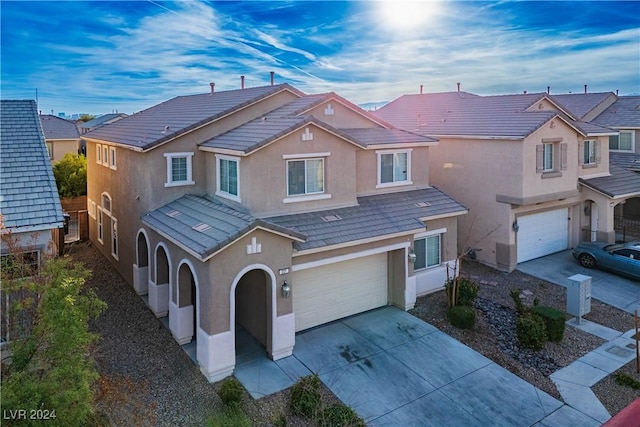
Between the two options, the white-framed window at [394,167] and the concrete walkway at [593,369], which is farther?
the white-framed window at [394,167]

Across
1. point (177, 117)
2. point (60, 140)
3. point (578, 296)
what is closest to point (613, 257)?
point (578, 296)

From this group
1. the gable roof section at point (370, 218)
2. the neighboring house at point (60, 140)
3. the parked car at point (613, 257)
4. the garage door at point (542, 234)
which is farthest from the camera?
the neighboring house at point (60, 140)

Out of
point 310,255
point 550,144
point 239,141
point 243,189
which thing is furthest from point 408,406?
point 550,144

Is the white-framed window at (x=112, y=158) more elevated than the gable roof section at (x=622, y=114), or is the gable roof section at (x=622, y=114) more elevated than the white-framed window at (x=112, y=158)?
the gable roof section at (x=622, y=114)

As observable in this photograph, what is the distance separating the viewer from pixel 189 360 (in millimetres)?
13344

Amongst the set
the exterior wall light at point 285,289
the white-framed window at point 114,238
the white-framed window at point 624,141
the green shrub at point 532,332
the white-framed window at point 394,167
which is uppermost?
the white-framed window at point 624,141

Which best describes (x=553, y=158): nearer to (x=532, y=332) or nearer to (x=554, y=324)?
(x=554, y=324)

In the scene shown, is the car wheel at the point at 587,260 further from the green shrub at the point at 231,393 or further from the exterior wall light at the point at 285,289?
the green shrub at the point at 231,393

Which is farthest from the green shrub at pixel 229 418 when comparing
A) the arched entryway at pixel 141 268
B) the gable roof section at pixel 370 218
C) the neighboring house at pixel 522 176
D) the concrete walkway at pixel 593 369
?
the neighboring house at pixel 522 176

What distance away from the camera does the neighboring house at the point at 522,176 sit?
69.5ft

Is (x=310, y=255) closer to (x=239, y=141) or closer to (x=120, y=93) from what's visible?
(x=239, y=141)

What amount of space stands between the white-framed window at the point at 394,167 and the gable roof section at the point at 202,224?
22.0 ft

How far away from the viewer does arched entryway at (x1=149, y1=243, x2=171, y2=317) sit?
16047mm

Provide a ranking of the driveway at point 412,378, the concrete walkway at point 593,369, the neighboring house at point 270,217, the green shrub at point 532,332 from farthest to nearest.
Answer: the green shrub at point 532,332 → the neighboring house at point 270,217 → the concrete walkway at point 593,369 → the driveway at point 412,378
